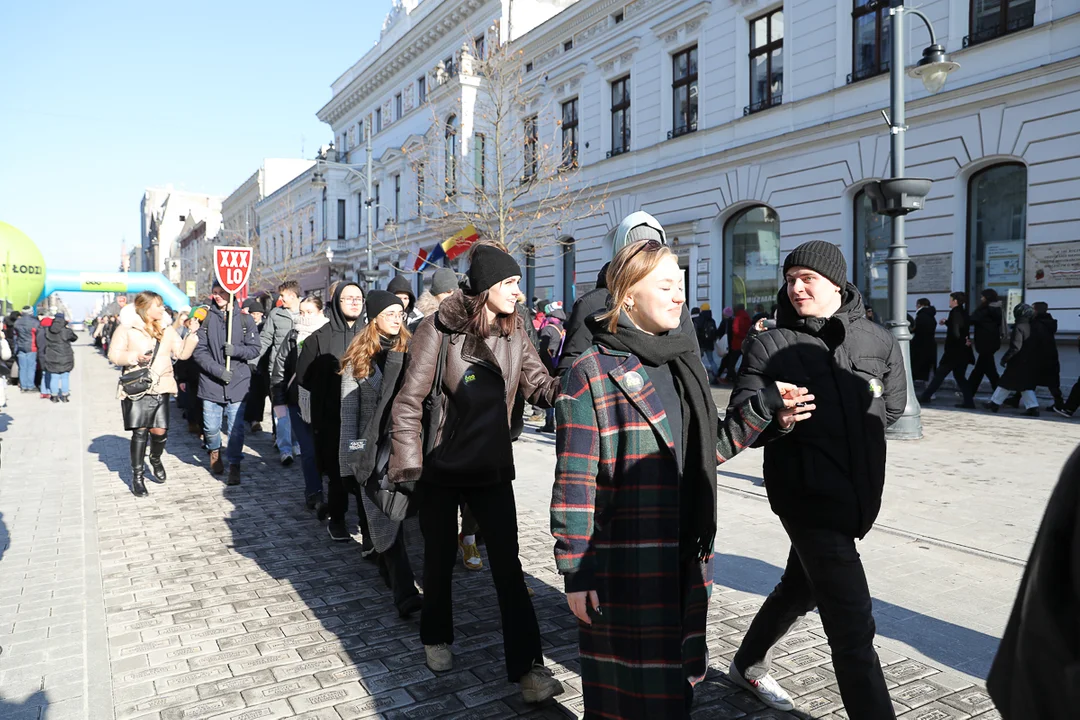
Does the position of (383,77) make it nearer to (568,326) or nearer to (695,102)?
(695,102)

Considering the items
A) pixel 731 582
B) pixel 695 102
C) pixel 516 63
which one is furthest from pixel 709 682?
pixel 516 63

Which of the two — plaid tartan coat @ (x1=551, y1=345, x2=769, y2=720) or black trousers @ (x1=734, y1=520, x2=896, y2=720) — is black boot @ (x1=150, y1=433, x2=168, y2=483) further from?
black trousers @ (x1=734, y1=520, x2=896, y2=720)

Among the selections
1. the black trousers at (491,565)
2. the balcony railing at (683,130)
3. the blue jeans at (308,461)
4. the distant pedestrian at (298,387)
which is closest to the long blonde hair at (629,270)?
the black trousers at (491,565)

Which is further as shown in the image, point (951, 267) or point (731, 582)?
point (951, 267)

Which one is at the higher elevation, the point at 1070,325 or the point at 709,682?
the point at 1070,325

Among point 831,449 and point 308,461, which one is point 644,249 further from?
point 308,461

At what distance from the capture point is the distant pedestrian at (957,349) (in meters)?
13.0

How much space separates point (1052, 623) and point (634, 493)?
4.55 ft

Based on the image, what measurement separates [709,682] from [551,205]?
2062 centimetres

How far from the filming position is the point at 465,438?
139 inches

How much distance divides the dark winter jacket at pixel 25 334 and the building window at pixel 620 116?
52.2 feet

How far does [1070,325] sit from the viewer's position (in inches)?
520

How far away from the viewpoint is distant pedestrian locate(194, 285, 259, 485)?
8.27 meters

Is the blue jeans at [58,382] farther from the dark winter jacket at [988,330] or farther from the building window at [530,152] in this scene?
the dark winter jacket at [988,330]
